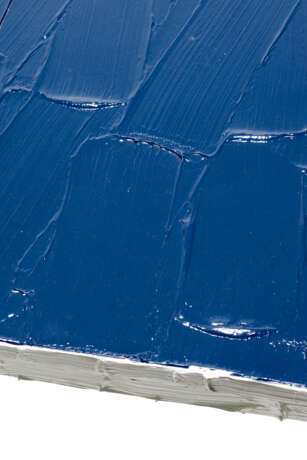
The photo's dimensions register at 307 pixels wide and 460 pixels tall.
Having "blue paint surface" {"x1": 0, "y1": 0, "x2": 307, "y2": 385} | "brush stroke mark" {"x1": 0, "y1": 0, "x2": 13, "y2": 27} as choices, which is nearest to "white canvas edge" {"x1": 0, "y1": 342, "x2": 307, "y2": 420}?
Answer: "blue paint surface" {"x1": 0, "y1": 0, "x2": 307, "y2": 385}

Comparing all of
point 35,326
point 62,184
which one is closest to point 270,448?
point 35,326

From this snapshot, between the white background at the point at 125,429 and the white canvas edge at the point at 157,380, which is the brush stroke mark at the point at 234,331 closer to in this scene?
the white canvas edge at the point at 157,380

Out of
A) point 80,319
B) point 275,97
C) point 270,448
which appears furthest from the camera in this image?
point 275,97

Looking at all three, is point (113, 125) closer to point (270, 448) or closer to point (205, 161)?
point (205, 161)

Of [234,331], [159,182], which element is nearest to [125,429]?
[234,331]

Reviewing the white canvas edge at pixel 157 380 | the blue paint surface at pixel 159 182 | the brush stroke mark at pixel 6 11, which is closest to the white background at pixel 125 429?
the white canvas edge at pixel 157 380

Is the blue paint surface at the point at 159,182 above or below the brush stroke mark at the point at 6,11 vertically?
below
